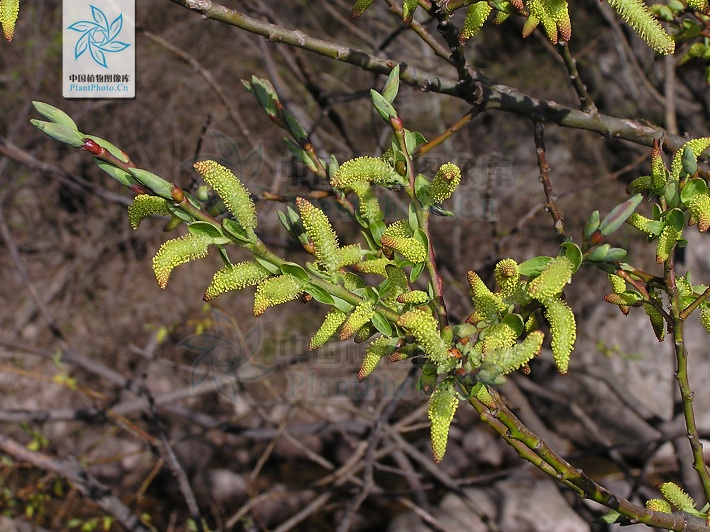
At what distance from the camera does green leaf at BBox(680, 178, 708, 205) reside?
A: 834mm

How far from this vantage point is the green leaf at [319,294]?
2.56ft

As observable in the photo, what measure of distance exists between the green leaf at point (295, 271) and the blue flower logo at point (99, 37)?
1778 mm

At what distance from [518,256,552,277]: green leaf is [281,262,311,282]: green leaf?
10.2 inches

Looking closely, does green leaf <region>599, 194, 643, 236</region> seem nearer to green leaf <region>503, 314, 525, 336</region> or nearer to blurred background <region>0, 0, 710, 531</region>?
green leaf <region>503, 314, 525, 336</region>

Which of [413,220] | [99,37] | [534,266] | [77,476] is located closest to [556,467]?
[534,266]

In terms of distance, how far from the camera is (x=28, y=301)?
184 inches

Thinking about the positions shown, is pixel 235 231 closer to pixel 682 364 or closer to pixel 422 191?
pixel 422 191

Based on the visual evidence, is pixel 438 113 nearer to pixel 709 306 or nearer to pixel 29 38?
pixel 29 38

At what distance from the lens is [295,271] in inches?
30.1

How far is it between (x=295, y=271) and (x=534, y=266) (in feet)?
0.95

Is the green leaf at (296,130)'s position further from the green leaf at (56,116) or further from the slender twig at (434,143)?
the green leaf at (56,116)

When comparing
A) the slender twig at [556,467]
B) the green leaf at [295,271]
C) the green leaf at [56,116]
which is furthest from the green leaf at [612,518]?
the green leaf at [56,116]

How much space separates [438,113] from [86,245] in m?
2.90

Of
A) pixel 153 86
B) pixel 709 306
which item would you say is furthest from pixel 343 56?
pixel 153 86
